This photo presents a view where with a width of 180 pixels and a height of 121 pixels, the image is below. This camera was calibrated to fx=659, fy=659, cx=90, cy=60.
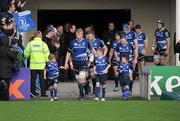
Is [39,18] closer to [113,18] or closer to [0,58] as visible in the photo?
[113,18]

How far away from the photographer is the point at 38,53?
19.8 meters

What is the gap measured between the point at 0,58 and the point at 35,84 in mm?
1968

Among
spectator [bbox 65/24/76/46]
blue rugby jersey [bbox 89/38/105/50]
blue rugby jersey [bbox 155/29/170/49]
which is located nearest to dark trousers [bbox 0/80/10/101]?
blue rugby jersey [bbox 89/38/105/50]

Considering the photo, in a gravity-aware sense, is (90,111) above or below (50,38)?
below

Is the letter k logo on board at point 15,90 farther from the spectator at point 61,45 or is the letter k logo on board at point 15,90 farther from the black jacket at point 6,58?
the spectator at point 61,45

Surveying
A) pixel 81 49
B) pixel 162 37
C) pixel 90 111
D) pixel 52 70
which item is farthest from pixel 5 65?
pixel 162 37

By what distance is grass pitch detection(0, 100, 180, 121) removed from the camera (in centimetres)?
1416

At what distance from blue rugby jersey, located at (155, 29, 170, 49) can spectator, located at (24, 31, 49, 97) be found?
517 centimetres

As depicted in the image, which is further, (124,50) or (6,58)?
(124,50)

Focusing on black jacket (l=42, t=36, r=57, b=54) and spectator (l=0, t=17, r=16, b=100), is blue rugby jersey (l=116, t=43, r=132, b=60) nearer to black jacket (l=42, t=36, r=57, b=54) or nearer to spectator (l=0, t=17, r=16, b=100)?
black jacket (l=42, t=36, r=57, b=54)

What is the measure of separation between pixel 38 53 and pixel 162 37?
5.48 metres

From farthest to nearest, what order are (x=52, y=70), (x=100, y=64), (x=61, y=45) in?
(x=61, y=45)
(x=100, y=64)
(x=52, y=70)

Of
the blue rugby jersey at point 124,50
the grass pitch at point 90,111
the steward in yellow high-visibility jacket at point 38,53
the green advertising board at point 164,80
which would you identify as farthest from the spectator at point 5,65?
the green advertising board at point 164,80

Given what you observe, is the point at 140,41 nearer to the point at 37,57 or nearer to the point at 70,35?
the point at 70,35
